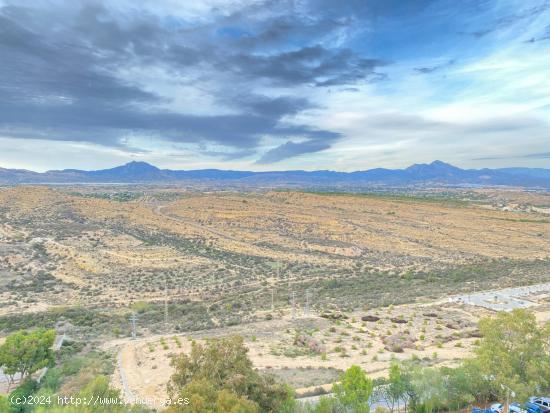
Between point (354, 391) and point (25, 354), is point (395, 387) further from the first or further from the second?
point (25, 354)

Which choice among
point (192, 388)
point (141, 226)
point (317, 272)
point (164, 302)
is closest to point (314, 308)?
point (164, 302)

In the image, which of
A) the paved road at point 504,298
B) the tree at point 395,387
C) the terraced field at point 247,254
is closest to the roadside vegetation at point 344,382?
the tree at point 395,387

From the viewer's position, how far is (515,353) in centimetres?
1570

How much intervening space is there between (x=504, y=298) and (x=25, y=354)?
35.4 meters

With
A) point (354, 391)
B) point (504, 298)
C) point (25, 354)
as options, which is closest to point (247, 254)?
point (504, 298)

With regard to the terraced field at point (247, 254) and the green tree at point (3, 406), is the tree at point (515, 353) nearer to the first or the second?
the green tree at point (3, 406)

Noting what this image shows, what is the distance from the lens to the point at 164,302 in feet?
120

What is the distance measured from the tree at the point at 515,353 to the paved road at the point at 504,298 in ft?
60.9

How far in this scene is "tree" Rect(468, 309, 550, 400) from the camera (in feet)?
50.2

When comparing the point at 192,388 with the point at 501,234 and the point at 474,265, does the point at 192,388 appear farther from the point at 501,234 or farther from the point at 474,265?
the point at 501,234

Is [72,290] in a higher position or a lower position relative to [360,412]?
lower

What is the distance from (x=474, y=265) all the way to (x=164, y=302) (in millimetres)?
38367

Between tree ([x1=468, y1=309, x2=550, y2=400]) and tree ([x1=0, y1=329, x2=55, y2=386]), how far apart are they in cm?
1784

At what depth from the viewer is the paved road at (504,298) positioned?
113ft
